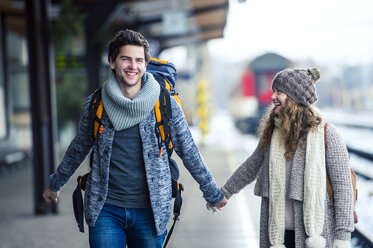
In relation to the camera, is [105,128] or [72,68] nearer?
[105,128]

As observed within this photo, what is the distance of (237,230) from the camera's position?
6.04 meters

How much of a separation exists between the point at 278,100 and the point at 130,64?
86 cm

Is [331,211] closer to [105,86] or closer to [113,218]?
[113,218]

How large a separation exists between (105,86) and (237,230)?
3744 mm

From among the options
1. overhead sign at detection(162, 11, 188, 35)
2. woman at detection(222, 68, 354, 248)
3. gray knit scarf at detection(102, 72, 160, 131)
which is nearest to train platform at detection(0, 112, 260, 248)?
woman at detection(222, 68, 354, 248)

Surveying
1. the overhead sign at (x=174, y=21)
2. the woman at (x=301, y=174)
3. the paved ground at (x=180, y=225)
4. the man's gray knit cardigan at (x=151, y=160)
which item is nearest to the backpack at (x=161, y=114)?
the man's gray knit cardigan at (x=151, y=160)

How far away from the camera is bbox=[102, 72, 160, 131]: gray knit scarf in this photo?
8.57ft

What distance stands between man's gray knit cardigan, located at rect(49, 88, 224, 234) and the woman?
42cm

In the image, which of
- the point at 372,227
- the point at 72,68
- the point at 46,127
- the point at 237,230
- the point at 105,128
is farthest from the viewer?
the point at 72,68

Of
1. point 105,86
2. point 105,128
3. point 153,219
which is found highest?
point 105,86

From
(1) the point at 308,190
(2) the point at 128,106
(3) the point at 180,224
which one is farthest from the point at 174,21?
(1) the point at 308,190

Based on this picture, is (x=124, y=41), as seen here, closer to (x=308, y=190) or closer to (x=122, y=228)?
(x=122, y=228)

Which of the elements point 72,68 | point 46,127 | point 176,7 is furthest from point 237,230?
point 176,7

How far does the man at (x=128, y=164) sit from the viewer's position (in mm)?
2635
